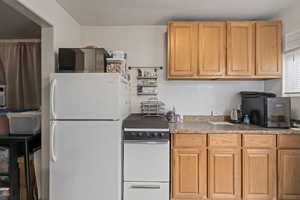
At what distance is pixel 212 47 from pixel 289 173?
1737 millimetres

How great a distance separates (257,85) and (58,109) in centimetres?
275

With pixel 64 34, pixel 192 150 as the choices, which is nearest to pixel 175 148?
pixel 192 150

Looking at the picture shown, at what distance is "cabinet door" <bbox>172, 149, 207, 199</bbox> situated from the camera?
246 centimetres

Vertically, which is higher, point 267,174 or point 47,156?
point 47,156

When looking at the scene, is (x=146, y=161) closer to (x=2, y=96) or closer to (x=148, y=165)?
(x=148, y=165)

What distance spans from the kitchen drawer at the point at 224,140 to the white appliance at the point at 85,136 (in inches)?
41.6

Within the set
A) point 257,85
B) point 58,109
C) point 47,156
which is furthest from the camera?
point 257,85

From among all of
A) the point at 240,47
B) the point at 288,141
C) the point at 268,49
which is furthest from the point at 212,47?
the point at 288,141

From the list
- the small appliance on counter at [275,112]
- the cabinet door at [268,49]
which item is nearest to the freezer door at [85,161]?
the small appliance on counter at [275,112]

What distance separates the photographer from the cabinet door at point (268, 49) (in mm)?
2848

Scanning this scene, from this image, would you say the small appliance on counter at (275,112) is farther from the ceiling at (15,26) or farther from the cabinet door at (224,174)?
the ceiling at (15,26)

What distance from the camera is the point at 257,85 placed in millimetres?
3242

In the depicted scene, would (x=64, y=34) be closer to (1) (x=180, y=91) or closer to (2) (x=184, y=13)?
(2) (x=184, y=13)

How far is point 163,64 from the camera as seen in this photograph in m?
3.27
